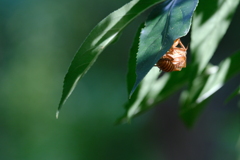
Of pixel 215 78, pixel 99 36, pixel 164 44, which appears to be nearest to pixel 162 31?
pixel 164 44

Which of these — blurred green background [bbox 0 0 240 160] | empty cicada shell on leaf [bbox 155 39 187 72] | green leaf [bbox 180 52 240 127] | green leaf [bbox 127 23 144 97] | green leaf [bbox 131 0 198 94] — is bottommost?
blurred green background [bbox 0 0 240 160]

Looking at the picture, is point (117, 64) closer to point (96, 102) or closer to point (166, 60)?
point (96, 102)

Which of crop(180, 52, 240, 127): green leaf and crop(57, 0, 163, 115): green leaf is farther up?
crop(57, 0, 163, 115): green leaf

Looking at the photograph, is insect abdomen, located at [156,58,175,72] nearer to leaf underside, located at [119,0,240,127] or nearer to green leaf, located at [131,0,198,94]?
leaf underside, located at [119,0,240,127]

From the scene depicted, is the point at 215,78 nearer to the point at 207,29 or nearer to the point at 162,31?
the point at 207,29

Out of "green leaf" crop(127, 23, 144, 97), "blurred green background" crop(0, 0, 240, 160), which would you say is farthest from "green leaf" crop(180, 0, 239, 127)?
"blurred green background" crop(0, 0, 240, 160)

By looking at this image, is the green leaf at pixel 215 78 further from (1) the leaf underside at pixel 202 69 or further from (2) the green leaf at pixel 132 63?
(2) the green leaf at pixel 132 63

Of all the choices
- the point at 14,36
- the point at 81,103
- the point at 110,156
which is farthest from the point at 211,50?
the point at 14,36
